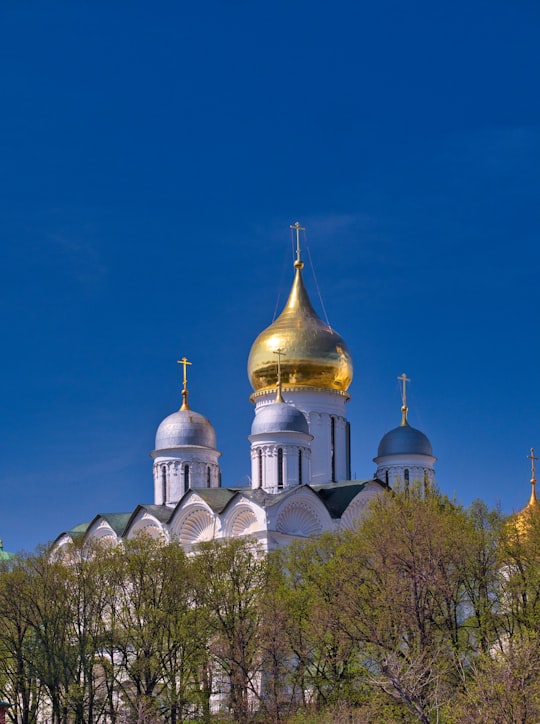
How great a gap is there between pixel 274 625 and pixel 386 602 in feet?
12.2

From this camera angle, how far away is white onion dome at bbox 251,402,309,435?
42331mm

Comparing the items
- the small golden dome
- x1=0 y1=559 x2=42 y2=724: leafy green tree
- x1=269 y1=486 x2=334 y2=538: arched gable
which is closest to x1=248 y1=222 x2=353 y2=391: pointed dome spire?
the small golden dome

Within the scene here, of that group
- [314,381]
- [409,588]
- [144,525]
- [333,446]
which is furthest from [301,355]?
[409,588]

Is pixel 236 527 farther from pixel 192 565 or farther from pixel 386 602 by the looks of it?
pixel 386 602

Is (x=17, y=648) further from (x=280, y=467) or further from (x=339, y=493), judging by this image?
(x=339, y=493)

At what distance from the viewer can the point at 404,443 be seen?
46.3m

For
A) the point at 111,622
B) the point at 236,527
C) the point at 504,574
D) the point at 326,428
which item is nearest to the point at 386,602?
the point at 504,574

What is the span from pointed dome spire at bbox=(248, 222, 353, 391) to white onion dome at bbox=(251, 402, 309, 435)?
3.19 metres

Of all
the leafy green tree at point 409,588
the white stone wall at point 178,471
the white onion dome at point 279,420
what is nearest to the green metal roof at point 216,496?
the white onion dome at point 279,420

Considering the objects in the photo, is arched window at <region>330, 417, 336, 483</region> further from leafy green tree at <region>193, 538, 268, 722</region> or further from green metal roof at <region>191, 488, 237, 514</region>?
leafy green tree at <region>193, 538, 268, 722</region>

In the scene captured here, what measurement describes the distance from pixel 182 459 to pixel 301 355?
18.0 ft


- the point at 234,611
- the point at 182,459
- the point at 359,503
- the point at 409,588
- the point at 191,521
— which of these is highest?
the point at 182,459

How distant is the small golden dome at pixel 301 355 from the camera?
46.1 m

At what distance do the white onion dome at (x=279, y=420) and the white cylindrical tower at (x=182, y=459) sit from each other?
3.96 metres
